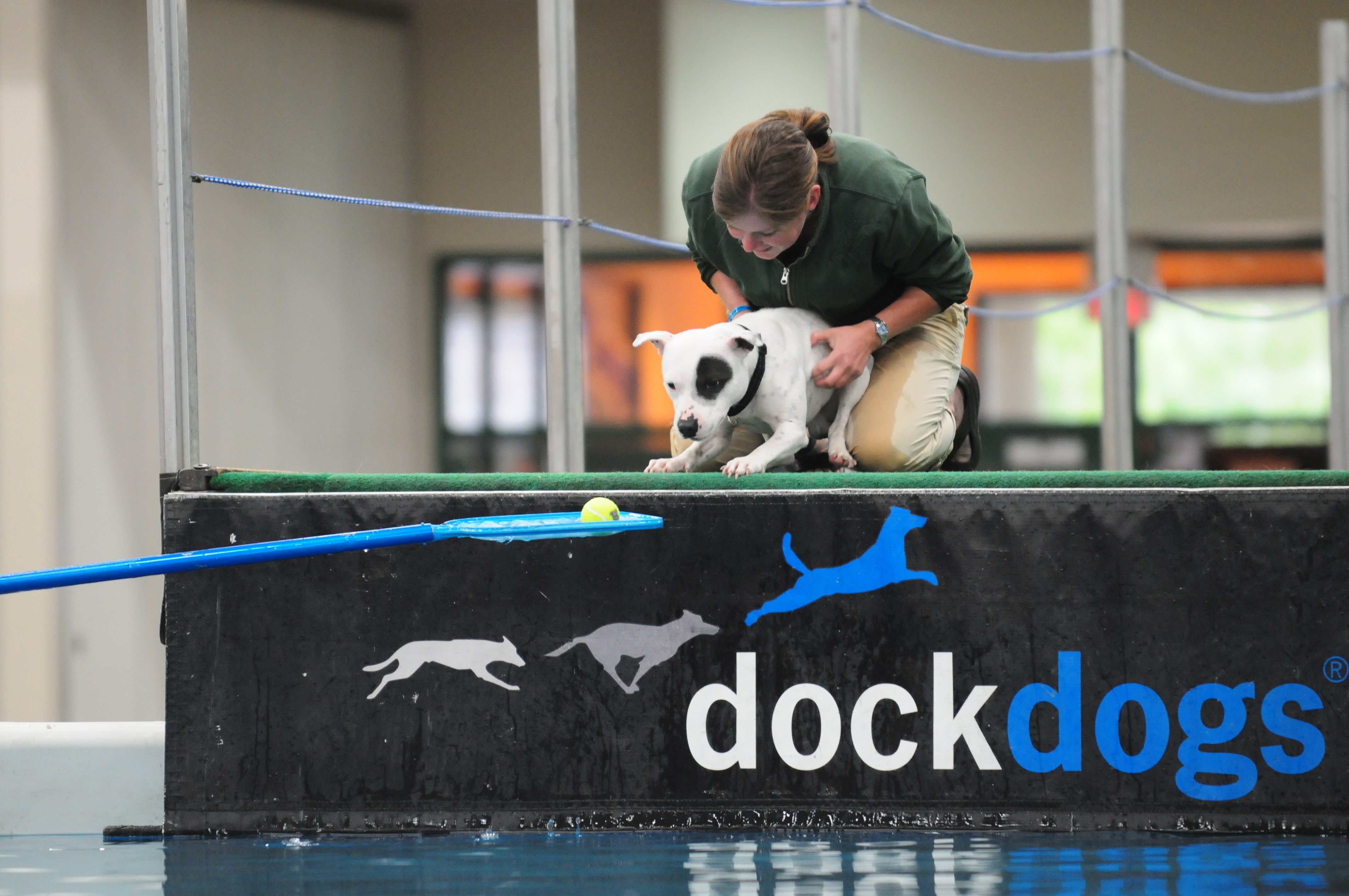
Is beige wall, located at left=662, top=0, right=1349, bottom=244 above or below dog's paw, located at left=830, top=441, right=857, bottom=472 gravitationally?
above

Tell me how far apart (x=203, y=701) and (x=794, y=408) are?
998 mm

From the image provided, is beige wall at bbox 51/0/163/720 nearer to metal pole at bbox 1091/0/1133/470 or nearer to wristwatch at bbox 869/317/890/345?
metal pole at bbox 1091/0/1133/470

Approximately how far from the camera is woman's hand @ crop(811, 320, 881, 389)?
212 cm

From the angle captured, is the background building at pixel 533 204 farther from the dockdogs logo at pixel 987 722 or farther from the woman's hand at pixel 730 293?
the dockdogs logo at pixel 987 722

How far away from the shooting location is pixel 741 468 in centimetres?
188

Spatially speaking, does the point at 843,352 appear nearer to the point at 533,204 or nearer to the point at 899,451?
the point at 899,451

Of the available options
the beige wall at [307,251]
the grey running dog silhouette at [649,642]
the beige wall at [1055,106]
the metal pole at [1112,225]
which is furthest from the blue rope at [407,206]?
the beige wall at [1055,106]

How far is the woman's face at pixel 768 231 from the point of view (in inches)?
75.9

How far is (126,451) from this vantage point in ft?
19.5

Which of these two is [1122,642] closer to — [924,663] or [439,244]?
[924,663]

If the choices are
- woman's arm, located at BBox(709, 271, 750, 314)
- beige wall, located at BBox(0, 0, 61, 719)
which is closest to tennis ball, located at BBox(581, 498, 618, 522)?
woman's arm, located at BBox(709, 271, 750, 314)

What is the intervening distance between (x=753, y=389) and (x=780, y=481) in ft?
0.97

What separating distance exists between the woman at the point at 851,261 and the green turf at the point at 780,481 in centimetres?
35

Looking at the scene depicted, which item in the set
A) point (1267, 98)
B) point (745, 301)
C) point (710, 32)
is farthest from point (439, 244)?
point (745, 301)
